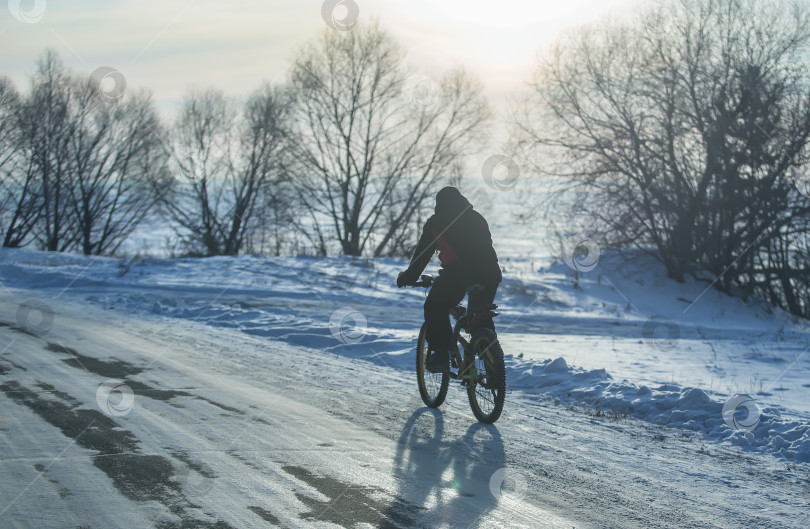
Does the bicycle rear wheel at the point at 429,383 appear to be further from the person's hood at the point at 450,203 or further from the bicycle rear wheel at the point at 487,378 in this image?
the person's hood at the point at 450,203

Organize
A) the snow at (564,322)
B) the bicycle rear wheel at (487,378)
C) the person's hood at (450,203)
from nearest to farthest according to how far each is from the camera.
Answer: the bicycle rear wheel at (487,378) → the person's hood at (450,203) → the snow at (564,322)

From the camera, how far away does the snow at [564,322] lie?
711 cm

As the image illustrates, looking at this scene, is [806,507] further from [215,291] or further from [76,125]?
[76,125]

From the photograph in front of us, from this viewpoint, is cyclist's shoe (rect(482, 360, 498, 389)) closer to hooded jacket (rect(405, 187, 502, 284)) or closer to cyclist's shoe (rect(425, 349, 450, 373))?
cyclist's shoe (rect(425, 349, 450, 373))

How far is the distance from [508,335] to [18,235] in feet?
116

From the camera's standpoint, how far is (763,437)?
5.91 meters

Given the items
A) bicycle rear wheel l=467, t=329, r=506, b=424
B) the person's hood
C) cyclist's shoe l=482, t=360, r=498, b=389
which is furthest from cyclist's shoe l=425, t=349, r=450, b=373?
the person's hood

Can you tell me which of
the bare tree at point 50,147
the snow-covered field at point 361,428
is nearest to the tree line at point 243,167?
the bare tree at point 50,147

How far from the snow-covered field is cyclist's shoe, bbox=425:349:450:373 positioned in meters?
0.44

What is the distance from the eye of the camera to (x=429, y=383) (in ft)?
22.0

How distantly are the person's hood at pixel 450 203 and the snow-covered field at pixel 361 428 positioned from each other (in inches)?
72.1

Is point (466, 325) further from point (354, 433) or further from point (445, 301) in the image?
point (354, 433)

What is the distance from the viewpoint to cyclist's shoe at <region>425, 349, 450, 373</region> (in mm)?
6234

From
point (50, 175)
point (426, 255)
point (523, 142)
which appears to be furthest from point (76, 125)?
point (426, 255)
